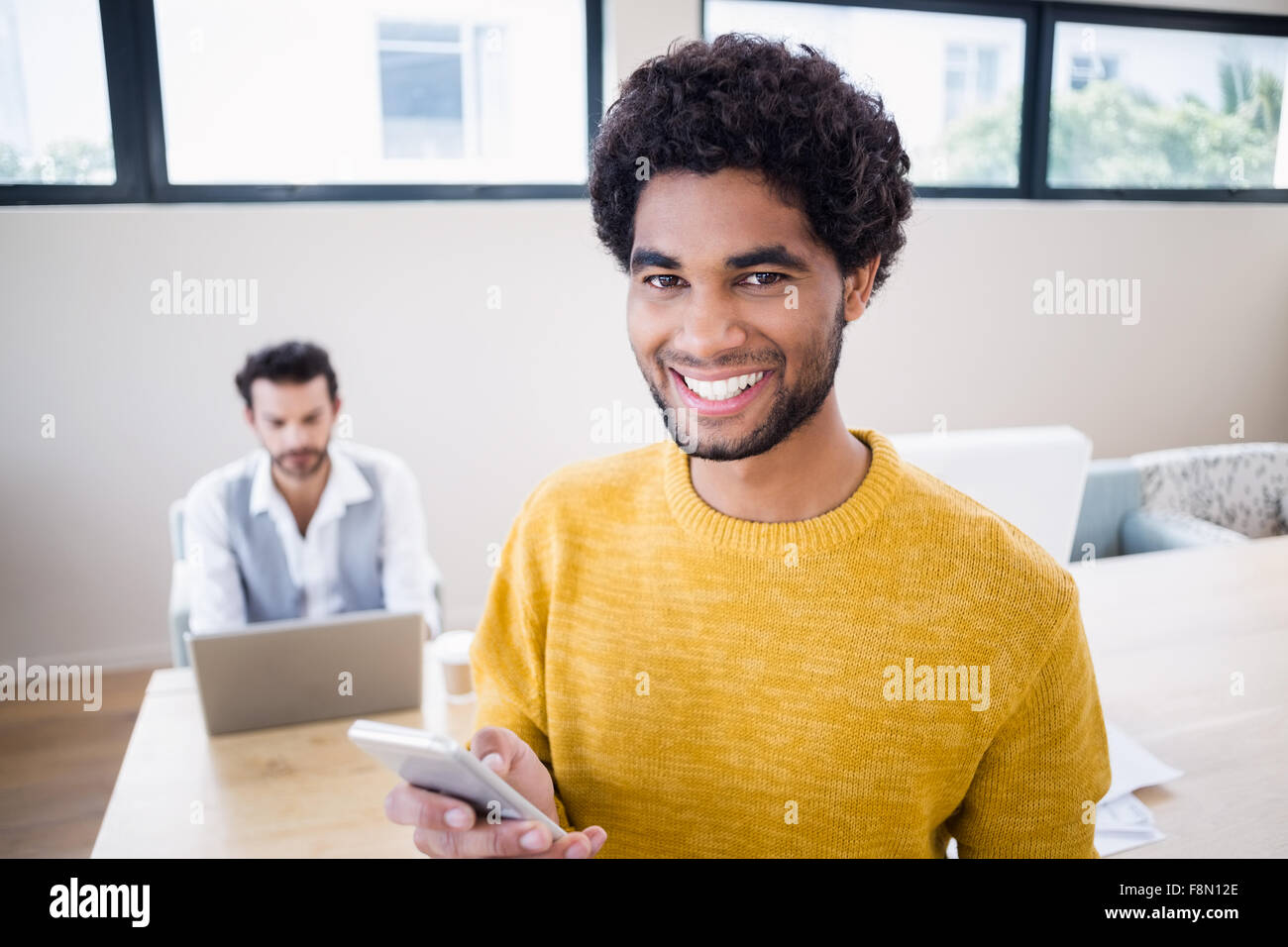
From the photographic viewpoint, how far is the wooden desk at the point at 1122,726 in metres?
1.20

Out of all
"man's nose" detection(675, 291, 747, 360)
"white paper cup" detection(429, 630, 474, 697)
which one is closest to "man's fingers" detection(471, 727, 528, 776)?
"man's nose" detection(675, 291, 747, 360)

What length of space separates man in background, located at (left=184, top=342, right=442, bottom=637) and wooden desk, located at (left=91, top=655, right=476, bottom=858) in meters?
0.72

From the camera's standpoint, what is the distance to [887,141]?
879mm

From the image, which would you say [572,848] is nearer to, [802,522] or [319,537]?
[802,522]

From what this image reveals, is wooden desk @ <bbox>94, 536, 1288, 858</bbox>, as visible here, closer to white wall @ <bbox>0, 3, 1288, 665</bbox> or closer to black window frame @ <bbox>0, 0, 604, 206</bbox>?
white wall @ <bbox>0, 3, 1288, 665</bbox>

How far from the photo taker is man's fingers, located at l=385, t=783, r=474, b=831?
733 millimetres

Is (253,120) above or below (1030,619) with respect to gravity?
above

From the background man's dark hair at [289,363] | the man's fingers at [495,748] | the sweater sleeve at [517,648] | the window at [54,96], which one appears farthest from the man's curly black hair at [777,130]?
the window at [54,96]

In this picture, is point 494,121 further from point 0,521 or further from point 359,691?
point 359,691

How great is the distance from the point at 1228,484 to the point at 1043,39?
184cm

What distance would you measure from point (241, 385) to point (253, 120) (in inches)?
44.8

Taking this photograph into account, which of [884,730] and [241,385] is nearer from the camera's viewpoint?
[884,730]

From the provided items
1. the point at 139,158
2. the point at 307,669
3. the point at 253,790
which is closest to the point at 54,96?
the point at 139,158
